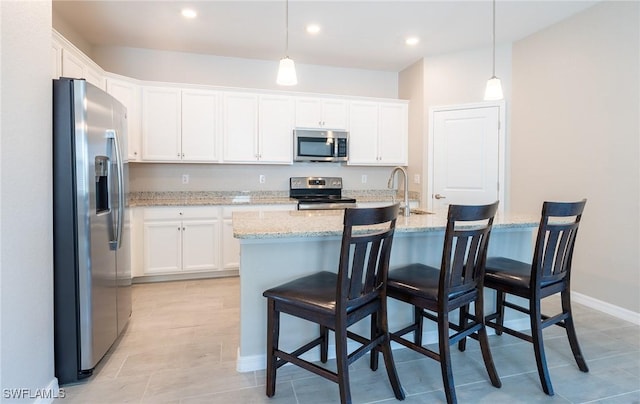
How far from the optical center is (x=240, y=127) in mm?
4141

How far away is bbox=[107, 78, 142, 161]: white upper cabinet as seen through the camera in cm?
363

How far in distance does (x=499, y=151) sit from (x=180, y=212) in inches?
144

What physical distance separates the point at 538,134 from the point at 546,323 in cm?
235

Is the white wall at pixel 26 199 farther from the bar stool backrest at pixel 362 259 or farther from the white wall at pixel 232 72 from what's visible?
the white wall at pixel 232 72

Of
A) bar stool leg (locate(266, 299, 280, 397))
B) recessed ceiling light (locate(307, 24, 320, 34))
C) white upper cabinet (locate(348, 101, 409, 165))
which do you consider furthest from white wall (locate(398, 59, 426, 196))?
bar stool leg (locate(266, 299, 280, 397))

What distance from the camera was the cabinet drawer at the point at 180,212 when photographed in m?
3.70

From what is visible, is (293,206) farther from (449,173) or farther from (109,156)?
(109,156)

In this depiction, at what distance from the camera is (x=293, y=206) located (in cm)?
413

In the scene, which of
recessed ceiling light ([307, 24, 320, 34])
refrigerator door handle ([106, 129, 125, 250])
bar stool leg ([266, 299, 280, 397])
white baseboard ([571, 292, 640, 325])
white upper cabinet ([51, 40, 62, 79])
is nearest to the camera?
bar stool leg ([266, 299, 280, 397])

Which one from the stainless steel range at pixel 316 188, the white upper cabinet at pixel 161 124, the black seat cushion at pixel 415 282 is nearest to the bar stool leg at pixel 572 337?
the black seat cushion at pixel 415 282

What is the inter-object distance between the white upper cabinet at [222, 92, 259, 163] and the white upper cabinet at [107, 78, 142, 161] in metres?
0.91

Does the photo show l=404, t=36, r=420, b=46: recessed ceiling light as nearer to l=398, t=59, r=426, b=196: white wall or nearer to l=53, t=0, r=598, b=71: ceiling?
l=53, t=0, r=598, b=71: ceiling

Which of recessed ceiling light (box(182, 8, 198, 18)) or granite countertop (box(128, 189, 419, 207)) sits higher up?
recessed ceiling light (box(182, 8, 198, 18))

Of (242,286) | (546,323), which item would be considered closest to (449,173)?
(546,323)
